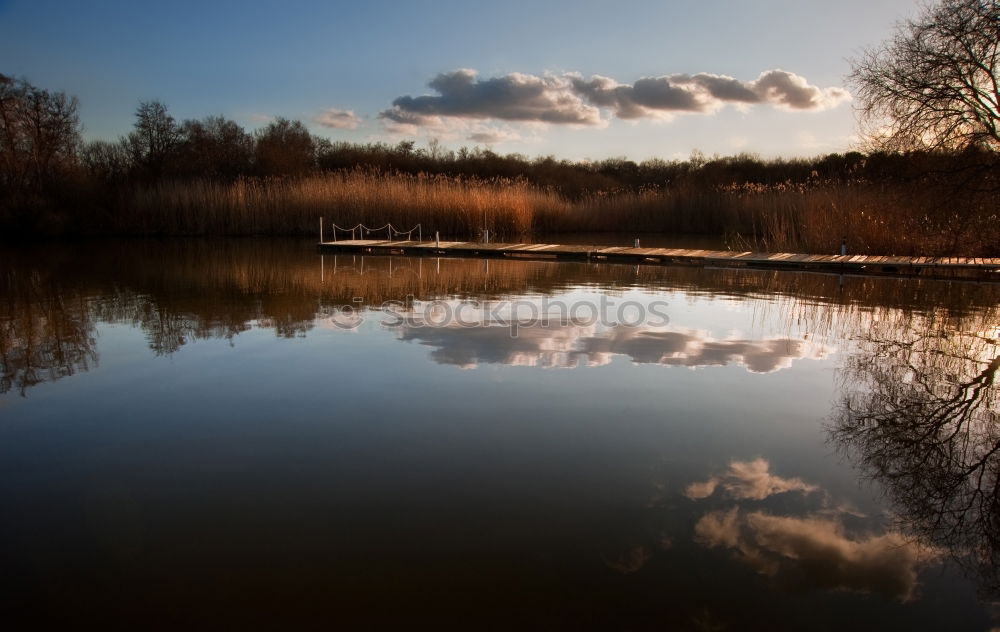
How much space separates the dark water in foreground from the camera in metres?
2.51

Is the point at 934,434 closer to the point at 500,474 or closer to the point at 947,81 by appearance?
the point at 500,474

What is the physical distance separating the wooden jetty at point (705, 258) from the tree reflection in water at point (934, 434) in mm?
6457

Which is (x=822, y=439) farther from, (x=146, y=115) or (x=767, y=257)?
(x=146, y=115)

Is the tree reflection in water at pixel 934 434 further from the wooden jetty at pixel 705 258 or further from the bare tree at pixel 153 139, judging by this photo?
the bare tree at pixel 153 139

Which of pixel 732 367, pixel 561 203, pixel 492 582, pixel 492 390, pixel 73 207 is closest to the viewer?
pixel 492 582

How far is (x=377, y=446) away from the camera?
3.84m

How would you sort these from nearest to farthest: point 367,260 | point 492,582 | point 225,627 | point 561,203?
point 225,627, point 492,582, point 367,260, point 561,203

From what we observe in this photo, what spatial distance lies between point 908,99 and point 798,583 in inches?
547

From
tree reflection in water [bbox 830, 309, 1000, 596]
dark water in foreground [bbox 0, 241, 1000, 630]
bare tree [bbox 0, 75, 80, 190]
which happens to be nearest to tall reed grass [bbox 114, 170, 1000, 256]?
bare tree [bbox 0, 75, 80, 190]

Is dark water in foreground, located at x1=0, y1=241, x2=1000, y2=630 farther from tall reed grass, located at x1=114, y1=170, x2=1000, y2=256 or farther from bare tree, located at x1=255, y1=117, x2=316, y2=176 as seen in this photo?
bare tree, located at x1=255, y1=117, x2=316, y2=176

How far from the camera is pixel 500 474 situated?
3494mm

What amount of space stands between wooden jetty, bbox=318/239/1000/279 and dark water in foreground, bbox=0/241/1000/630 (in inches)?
232

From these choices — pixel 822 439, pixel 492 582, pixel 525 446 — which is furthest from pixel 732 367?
pixel 492 582

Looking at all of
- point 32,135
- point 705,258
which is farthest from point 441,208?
point 32,135
